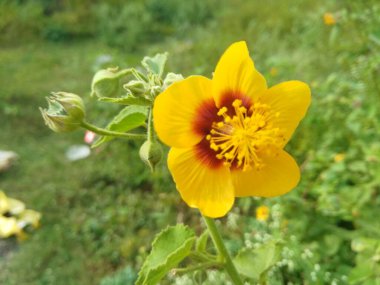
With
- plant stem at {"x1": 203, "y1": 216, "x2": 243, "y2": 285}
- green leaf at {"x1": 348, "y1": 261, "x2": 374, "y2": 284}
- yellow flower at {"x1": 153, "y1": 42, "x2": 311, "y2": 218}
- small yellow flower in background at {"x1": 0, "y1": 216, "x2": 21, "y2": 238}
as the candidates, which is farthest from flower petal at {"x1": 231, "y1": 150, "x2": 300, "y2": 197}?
small yellow flower in background at {"x1": 0, "y1": 216, "x2": 21, "y2": 238}

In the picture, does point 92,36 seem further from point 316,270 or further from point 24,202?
point 316,270

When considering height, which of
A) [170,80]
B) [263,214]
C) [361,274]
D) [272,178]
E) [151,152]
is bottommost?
[263,214]

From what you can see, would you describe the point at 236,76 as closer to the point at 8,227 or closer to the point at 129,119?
the point at 129,119

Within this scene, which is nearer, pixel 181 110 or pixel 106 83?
pixel 181 110

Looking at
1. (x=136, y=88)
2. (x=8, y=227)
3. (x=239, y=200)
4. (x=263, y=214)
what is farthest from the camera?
(x=8, y=227)

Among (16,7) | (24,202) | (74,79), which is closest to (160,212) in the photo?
(24,202)

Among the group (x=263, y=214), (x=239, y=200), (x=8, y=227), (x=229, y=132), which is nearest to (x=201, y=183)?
(x=229, y=132)

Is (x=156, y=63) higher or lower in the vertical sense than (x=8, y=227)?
higher

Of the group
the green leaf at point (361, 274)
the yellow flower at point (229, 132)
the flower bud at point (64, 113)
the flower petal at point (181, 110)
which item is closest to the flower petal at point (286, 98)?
the yellow flower at point (229, 132)

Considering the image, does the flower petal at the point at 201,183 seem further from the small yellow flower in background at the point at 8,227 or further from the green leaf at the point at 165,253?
the small yellow flower in background at the point at 8,227
